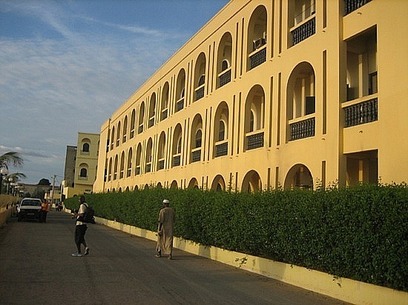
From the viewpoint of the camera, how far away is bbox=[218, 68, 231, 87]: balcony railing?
21.9 metres

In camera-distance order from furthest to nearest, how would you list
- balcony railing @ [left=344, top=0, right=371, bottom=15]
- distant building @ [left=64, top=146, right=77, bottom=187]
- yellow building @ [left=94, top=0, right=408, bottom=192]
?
distant building @ [left=64, top=146, right=77, bottom=187] → balcony railing @ [left=344, top=0, right=371, bottom=15] → yellow building @ [left=94, top=0, right=408, bottom=192]

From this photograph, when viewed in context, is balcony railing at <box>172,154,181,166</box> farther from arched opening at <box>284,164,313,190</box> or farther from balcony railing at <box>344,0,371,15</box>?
balcony railing at <box>344,0,371,15</box>

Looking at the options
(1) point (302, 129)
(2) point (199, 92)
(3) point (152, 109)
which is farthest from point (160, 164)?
(1) point (302, 129)

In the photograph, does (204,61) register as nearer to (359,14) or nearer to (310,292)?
(359,14)

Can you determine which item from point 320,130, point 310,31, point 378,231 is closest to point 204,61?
point 310,31

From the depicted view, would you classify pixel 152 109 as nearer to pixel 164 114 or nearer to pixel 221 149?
pixel 164 114

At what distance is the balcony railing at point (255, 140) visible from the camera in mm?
18406

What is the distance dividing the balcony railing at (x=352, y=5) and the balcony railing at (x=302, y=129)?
332cm

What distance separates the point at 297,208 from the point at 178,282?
11.0ft

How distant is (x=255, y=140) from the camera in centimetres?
1888

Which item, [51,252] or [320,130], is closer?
[320,130]

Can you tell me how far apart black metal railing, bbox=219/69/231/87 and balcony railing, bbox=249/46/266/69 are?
6.82 ft

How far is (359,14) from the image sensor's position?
43.3ft

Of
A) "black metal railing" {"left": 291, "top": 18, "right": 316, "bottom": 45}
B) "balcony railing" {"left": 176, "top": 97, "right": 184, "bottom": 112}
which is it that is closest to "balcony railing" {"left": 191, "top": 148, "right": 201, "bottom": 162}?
"balcony railing" {"left": 176, "top": 97, "right": 184, "bottom": 112}
